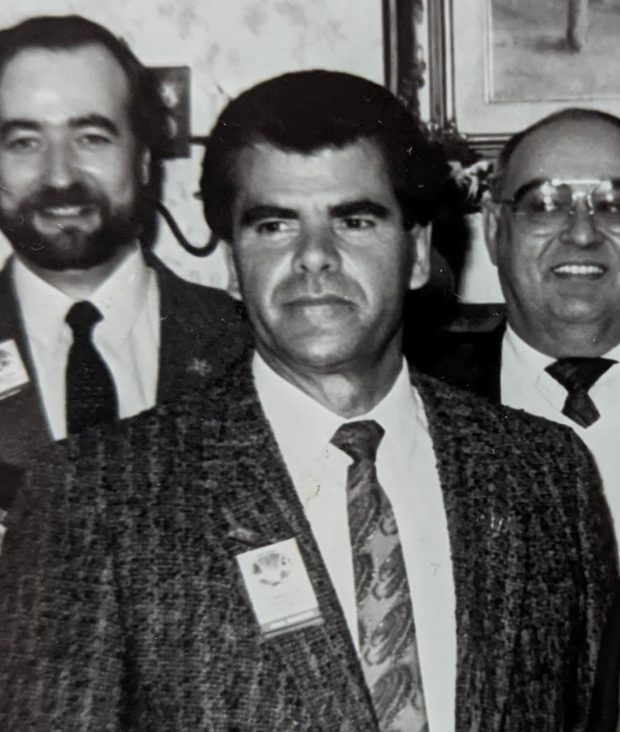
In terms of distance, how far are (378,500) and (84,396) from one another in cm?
35

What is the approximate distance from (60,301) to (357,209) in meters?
0.35

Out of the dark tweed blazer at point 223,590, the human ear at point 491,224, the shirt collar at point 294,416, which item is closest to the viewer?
the dark tweed blazer at point 223,590

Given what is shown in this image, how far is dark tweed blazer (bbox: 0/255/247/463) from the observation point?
1111mm

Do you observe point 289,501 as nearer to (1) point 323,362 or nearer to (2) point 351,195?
(1) point 323,362

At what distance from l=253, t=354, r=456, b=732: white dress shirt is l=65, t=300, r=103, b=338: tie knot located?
0.63 feet

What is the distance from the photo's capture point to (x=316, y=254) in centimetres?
102

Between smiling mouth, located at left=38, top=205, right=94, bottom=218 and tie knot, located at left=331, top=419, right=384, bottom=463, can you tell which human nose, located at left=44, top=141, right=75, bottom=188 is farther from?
tie knot, located at left=331, top=419, right=384, bottom=463

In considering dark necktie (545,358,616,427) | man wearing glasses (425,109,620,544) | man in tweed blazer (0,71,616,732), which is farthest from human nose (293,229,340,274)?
dark necktie (545,358,616,427)

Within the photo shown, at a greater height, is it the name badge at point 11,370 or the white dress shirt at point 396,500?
the name badge at point 11,370

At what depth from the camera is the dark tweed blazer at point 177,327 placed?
1111 millimetres

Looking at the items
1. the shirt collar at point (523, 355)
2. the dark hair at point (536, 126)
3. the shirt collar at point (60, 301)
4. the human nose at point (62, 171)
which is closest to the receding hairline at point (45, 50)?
the human nose at point (62, 171)

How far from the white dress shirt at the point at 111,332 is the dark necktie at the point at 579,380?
483 mm

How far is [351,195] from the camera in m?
1.03

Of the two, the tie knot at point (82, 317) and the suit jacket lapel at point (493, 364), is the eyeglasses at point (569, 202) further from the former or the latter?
the tie knot at point (82, 317)
